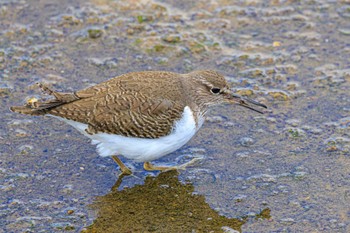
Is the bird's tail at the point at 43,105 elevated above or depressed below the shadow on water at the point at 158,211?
above

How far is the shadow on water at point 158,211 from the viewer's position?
5.01 metres

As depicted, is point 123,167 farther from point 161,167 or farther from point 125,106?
point 125,106

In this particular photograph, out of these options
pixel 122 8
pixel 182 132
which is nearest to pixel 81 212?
pixel 182 132

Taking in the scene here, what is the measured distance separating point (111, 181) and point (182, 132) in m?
0.85

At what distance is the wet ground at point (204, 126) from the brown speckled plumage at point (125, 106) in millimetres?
609

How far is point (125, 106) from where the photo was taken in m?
5.34

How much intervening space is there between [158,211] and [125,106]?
0.96m

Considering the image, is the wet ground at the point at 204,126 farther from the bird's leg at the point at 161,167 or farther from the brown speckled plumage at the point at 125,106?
the brown speckled plumage at the point at 125,106

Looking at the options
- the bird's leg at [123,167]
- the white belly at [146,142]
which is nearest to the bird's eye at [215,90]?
the white belly at [146,142]

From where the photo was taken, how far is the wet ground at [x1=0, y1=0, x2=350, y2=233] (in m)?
5.16

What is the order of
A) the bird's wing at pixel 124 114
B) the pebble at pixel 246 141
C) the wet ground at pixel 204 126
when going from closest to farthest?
the wet ground at pixel 204 126, the bird's wing at pixel 124 114, the pebble at pixel 246 141

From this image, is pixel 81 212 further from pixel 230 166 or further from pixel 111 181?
pixel 230 166

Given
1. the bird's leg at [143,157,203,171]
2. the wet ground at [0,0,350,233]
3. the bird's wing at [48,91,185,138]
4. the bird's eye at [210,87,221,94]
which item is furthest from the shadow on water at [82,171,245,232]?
the bird's eye at [210,87,221,94]

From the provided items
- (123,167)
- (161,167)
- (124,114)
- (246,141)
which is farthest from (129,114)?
(246,141)
